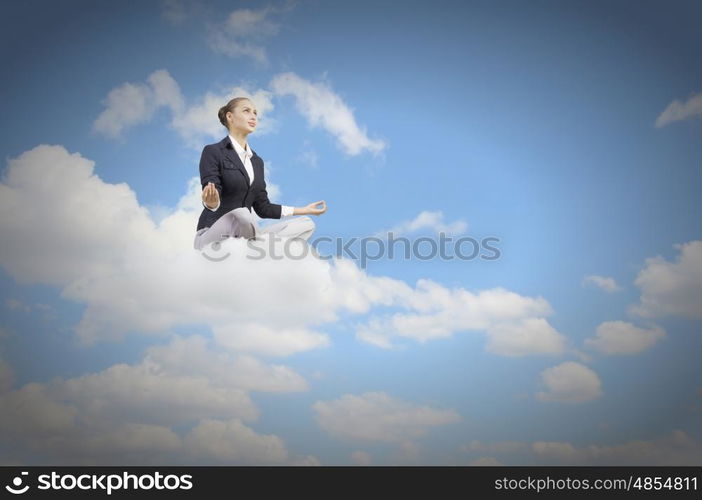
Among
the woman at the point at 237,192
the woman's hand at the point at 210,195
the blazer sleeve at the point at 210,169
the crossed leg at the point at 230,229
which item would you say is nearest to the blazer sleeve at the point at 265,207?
the woman at the point at 237,192

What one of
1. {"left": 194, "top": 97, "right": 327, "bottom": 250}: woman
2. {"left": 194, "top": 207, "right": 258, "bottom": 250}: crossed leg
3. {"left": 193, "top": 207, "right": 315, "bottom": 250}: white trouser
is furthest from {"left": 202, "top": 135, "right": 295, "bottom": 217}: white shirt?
{"left": 194, "top": 207, "right": 258, "bottom": 250}: crossed leg

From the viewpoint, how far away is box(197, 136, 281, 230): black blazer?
782 cm

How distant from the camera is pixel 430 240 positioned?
9336 mm

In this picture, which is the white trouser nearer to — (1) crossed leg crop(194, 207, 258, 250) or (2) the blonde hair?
(1) crossed leg crop(194, 207, 258, 250)

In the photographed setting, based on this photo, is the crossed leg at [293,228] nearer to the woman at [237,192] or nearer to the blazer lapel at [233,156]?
the woman at [237,192]

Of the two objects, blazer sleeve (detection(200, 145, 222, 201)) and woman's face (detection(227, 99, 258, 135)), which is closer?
blazer sleeve (detection(200, 145, 222, 201))

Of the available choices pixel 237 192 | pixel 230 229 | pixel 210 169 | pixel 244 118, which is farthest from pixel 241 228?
pixel 244 118

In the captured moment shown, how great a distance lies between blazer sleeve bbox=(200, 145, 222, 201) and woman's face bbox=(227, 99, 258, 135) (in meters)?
0.51

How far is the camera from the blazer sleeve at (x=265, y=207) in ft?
27.1

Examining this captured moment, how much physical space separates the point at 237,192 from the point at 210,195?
48 centimetres
